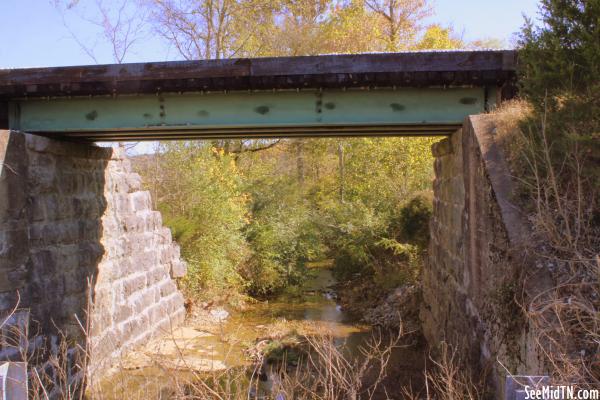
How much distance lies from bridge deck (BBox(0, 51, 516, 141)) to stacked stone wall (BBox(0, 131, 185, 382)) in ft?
2.38

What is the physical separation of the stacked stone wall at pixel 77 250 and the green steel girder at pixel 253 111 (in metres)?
0.57

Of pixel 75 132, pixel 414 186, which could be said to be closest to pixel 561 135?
pixel 75 132

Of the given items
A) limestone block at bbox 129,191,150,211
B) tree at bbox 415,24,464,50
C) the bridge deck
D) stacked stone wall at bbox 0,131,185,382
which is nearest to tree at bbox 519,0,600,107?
the bridge deck

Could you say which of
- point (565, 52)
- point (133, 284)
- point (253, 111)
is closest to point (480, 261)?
point (565, 52)

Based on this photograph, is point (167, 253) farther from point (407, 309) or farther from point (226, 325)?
point (407, 309)

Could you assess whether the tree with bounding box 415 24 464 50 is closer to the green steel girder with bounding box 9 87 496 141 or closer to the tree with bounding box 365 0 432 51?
the tree with bounding box 365 0 432 51

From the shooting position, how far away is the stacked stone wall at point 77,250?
272 inches

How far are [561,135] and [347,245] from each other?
11.0 metres

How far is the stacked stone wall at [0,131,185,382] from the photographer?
6.90m

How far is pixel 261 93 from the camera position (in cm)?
739

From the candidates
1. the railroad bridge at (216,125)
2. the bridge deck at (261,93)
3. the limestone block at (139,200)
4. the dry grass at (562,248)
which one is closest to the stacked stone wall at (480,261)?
the railroad bridge at (216,125)

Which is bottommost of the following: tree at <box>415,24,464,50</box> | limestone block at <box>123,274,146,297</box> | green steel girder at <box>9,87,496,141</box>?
limestone block at <box>123,274,146,297</box>

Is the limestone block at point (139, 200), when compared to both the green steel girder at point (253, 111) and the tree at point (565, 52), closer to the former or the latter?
the green steel girder at point (253, 111)

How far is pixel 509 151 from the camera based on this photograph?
593cm
